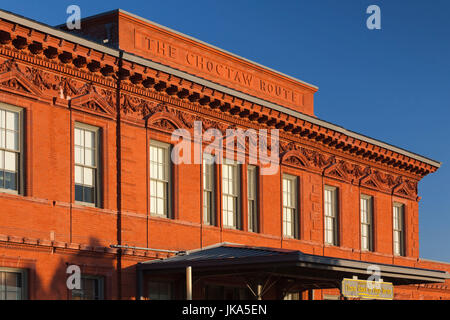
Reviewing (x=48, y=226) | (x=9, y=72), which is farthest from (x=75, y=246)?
(x=9, y=72)

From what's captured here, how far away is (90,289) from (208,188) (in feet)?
19.0

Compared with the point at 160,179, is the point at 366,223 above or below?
below

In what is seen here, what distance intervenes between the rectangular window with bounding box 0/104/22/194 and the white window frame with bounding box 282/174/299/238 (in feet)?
37.4

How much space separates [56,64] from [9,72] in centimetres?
160

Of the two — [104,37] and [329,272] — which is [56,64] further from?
[329,272]

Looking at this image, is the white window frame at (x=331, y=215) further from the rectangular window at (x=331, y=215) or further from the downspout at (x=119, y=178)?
the downspout at (x=119, y=178)

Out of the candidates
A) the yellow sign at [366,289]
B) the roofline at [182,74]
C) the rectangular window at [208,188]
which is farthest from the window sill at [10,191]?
the yellow sign at [366,289]

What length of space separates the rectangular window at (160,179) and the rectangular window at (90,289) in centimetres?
285

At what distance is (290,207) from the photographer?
31828 millimetres

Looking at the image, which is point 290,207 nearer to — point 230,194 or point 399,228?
point 230,194

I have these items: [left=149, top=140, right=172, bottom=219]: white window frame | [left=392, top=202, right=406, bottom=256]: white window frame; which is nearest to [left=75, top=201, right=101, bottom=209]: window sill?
[left=149, top=140, right=172, bottom=219]: white window frame

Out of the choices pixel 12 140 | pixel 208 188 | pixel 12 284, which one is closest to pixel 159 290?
pixel 208 188

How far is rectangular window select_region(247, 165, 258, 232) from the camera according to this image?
29.9 m

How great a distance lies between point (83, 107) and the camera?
2416 centimetres
